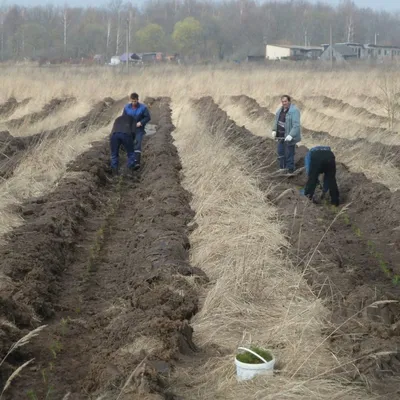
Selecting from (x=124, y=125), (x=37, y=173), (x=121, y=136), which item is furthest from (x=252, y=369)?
(x=124, y=125)

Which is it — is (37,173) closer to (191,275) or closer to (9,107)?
(191,275)

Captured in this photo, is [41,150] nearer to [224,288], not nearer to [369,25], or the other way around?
[224,288]

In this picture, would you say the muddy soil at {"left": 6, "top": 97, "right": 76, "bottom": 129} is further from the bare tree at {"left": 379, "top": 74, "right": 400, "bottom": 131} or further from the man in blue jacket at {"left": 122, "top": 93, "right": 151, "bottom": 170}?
the bare tree at {"left": 379, "top": 74, "right": 400, "bottom": 131}

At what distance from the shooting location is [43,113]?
26578 mm

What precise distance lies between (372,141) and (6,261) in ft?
39.2

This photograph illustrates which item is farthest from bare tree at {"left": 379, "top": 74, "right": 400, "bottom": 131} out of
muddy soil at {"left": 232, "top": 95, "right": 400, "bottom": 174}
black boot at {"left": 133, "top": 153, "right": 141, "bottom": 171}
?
black boot at {"left": 133, "top": 153, "right": 141, "bottom": 171}

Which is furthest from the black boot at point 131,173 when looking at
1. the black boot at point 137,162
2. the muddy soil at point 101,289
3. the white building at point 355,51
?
the white building at point 355,51

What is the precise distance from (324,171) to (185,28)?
103m

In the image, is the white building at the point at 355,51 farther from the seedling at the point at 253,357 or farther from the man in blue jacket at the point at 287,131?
the seedling at the point at 253,357

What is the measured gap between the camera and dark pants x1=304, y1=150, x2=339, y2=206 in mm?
12203

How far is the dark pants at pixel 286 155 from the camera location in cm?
1456

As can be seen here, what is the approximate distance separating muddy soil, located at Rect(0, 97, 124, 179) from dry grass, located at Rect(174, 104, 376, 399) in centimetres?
408

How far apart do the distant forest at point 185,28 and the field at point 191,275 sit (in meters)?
69.3

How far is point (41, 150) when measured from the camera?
49.8 ft
